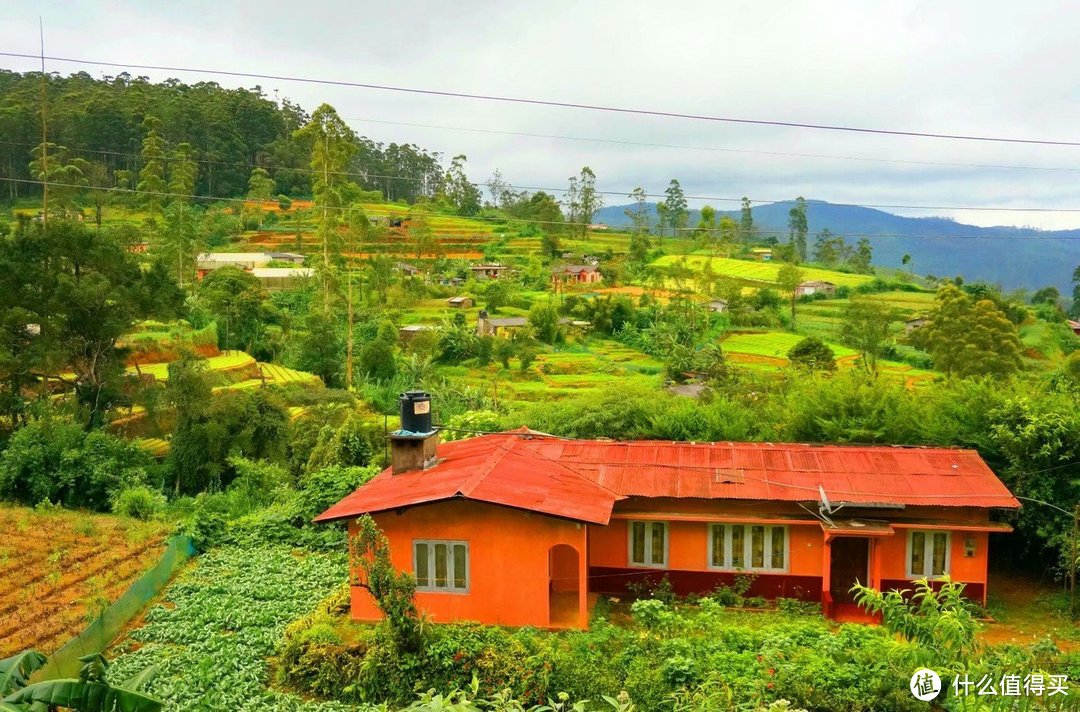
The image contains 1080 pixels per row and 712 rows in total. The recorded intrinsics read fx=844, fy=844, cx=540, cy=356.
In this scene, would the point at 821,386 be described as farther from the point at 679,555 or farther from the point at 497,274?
the point at 497,274

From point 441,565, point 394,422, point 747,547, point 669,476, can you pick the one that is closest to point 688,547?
point 747,547

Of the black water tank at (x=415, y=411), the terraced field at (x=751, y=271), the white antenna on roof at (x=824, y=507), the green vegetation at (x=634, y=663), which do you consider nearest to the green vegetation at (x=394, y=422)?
the green vegetation at (x=634, y=663)

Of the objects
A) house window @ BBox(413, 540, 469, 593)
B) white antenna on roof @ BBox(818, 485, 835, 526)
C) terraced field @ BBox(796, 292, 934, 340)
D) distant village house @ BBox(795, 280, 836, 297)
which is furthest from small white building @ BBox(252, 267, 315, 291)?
white antenna on roof @ BBox(818, 485, 835, 526)

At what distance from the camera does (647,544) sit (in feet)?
47.5

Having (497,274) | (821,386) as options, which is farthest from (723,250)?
(821,386)

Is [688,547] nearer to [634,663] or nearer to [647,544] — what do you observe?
[647,544]

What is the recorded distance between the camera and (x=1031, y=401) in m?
15.8

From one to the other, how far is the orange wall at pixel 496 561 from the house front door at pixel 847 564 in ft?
15.6

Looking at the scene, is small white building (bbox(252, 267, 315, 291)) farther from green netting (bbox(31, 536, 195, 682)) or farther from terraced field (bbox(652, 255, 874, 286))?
green netting (bbox(31, 536, 195, 682))

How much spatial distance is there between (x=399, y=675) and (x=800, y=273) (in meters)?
51.0

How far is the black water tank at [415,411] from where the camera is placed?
14.0 m

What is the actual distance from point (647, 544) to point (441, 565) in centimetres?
380

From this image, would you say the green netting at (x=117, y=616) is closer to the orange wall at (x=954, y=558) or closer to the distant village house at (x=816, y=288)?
the orange wall at (x=954, y=558)

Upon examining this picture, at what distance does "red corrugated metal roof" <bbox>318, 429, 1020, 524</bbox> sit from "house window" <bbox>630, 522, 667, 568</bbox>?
0.68 m
